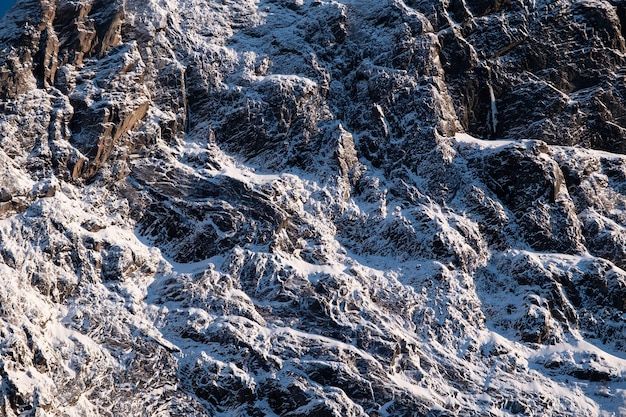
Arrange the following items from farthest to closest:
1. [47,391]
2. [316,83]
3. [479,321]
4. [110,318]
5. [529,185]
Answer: [316,83], [529,185], [479,321], [110,318], [47,391]

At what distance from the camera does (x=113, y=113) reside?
2080 inches

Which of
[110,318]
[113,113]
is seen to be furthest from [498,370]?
[113,113]

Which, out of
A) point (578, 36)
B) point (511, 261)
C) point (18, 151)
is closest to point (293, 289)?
point (511, 261)

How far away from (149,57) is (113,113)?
4591mm

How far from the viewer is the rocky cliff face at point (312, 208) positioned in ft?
152

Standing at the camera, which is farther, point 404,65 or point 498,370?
point 404,65

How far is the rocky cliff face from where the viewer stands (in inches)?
1823

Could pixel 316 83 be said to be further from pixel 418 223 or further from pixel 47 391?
pixel 47 391

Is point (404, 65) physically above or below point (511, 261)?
above

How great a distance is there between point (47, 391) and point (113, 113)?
14610 mm

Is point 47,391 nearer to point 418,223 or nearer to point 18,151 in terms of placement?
point 18,151

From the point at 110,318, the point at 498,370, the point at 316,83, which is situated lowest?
the point at 498,370

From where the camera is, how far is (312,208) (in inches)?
2089

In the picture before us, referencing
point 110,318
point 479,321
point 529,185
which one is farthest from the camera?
point 529,185
